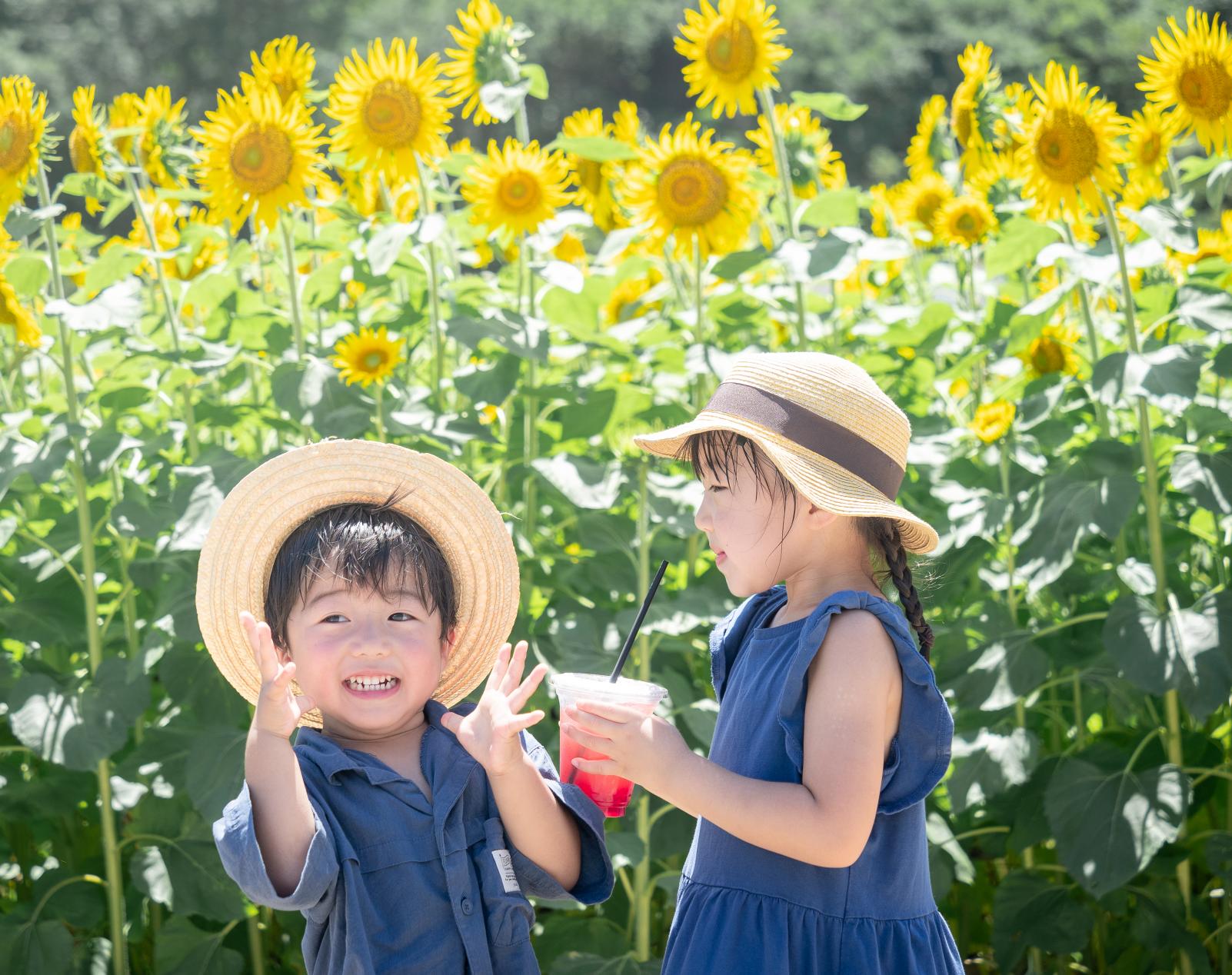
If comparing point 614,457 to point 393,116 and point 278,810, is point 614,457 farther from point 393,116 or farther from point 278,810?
point 278,810

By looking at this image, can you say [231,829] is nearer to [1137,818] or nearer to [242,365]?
[1137,818]

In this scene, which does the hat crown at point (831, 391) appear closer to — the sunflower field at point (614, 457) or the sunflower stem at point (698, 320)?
the sunflower field at point (614, 457)

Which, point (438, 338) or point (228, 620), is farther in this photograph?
point (438, 338)

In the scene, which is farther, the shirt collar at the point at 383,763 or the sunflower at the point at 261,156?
the sunflower at the point at 261,156

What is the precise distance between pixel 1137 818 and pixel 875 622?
1.46m

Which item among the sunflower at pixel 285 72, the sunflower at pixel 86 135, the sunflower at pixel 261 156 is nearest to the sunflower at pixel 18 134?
the sunflower at pixel 86 135

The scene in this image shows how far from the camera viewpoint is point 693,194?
11.6 feet

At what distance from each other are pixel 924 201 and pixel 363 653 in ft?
9.48

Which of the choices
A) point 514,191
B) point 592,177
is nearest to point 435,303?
point 514,191

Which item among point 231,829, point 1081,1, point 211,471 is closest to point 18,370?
point 211,471

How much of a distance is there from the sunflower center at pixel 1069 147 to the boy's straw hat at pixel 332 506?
72.8 inches

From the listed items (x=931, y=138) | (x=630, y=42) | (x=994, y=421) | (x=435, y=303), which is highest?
(x=630, y=42)

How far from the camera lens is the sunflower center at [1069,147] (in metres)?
3.32

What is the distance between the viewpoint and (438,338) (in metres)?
3.37
